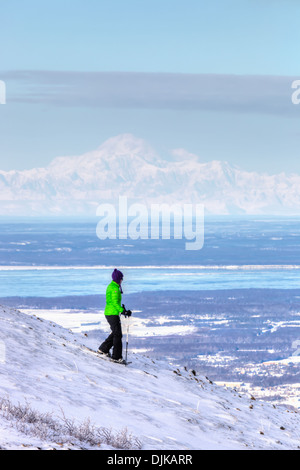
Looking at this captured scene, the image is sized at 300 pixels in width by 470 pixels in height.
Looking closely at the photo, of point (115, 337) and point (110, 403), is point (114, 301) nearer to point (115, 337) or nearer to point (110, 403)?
point (115, 337)

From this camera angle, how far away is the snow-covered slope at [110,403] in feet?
42.4

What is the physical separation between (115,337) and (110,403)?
11.9 ft

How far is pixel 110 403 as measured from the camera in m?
15.8

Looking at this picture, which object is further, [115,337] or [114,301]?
[115,337]

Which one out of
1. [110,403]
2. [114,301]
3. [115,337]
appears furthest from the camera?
[115,337]

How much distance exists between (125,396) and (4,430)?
538 centimetres

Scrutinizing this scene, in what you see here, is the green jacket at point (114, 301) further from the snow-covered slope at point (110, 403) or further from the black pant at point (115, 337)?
the snow-covered slope at point (110, 403)

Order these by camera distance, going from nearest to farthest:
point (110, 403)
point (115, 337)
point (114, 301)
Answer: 1. point (110, 403)
2. point (114, 301)
3. point (115, 337)

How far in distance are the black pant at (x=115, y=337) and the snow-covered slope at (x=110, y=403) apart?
0.39 m

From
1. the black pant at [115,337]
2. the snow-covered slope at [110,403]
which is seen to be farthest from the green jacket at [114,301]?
the snow-covered slope at [110,403]

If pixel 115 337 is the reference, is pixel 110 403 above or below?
below

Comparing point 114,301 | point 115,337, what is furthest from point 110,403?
point 115,337

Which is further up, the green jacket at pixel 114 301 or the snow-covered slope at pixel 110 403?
the green jacket at pixel 114 301
